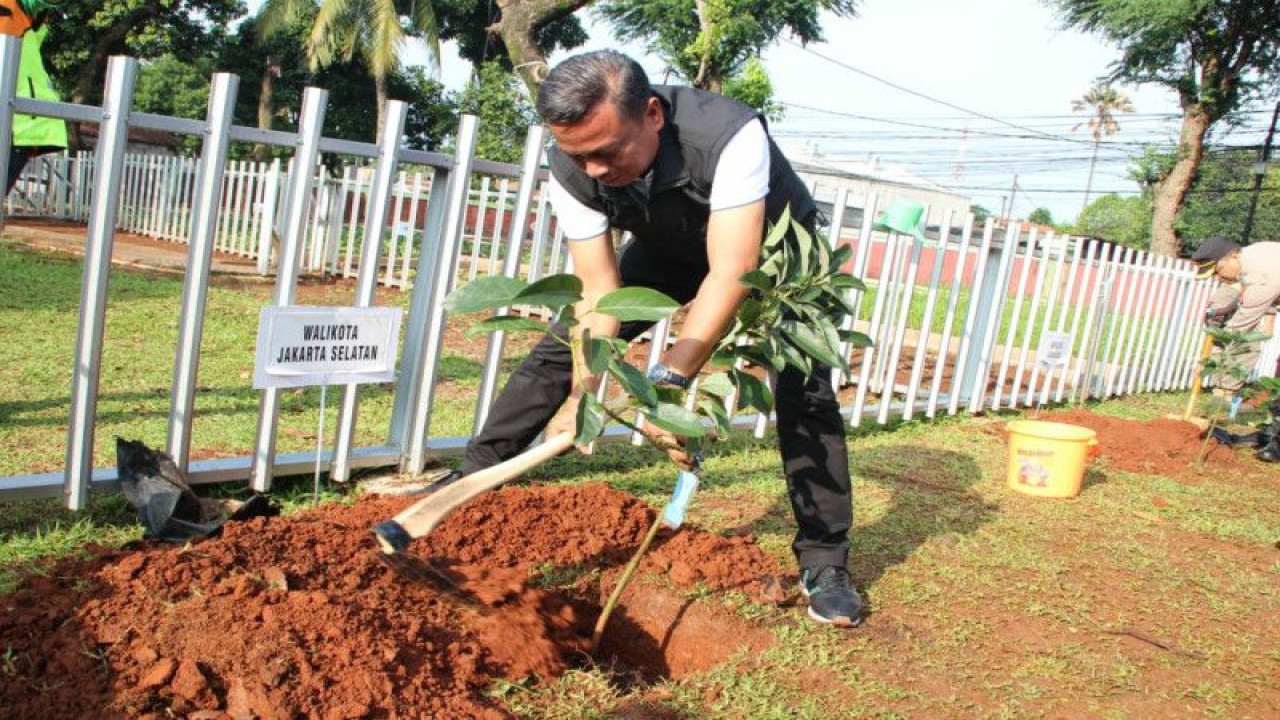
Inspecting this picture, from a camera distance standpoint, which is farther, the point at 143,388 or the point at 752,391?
the point at 143,388

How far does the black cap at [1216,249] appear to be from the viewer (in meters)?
8.29

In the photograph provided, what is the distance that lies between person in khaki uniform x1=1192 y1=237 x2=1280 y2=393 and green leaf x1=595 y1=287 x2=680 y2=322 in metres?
7.13

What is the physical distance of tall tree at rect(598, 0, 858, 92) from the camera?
11711 mm

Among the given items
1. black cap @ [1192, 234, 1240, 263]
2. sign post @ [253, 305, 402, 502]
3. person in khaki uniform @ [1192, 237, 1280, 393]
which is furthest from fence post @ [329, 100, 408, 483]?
black cap @ [1192, 234, 1240, 263]


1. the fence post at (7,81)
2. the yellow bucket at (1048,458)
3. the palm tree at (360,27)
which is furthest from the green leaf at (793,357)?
the palm tree at (360,27)

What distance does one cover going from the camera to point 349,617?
2250 millimetres

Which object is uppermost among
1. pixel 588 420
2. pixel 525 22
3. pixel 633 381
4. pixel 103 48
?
pixel 103 48

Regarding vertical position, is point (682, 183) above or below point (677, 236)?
above

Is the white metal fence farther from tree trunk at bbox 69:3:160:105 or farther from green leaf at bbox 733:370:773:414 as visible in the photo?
tree trunk at bbox 69:3:160:105

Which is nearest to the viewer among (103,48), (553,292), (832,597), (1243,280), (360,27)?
(553,292)

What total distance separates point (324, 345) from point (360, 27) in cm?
2658

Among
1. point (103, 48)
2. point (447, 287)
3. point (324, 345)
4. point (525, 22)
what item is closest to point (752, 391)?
point (324, 345)

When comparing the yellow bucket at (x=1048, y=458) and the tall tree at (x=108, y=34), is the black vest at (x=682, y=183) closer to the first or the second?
the yellow bucket at (x=1048, y=458)

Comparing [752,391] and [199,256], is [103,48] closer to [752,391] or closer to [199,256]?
[199,256]
